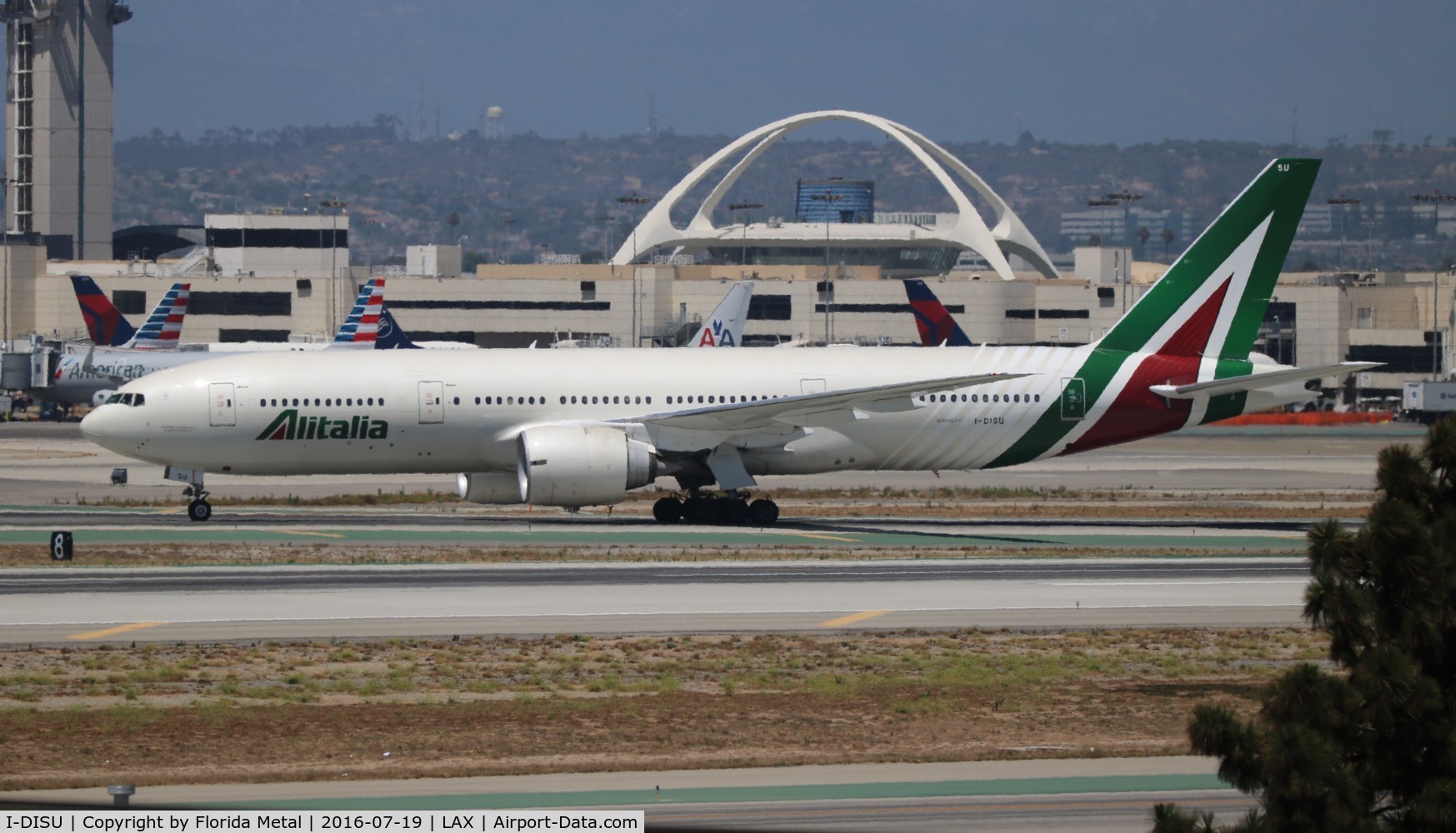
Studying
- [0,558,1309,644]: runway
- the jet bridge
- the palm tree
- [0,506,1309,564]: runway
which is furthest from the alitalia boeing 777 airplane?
the jet bridge

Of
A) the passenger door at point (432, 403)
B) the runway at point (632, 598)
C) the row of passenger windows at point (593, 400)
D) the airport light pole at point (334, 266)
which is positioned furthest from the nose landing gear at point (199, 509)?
the airport light pole at point (334, 266)

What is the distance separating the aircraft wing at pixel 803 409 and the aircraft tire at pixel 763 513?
2.05 m

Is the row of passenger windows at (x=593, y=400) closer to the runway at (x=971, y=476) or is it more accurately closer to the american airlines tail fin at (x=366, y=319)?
the runway at (x=971, y=476)

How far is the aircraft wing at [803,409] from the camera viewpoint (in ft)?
146

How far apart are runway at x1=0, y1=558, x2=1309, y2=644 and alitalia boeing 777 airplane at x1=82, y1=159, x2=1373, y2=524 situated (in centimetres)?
738

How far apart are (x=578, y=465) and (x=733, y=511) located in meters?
4.92

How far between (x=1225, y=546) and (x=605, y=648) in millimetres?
19967

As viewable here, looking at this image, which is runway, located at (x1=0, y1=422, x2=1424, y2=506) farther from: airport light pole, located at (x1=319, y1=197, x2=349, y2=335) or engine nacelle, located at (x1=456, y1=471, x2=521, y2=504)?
airport light pole, located at (x1=319, y1=197, x2=349, y2=335)

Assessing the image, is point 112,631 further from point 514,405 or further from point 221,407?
point 514,405

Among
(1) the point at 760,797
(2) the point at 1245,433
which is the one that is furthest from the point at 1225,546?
(2) the point at 1245,433

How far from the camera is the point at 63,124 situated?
6658 inches

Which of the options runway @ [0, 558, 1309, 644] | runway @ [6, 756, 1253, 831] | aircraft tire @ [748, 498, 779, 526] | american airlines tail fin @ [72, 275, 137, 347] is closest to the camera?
runway @ [6, 756, 1253, 831]

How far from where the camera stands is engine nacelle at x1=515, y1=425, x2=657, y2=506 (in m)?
43.8

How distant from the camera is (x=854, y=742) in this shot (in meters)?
22.3
